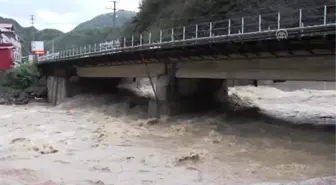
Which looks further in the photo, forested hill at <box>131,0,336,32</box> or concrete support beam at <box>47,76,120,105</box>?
concrete support beam at <box>47,76,120,105</box>

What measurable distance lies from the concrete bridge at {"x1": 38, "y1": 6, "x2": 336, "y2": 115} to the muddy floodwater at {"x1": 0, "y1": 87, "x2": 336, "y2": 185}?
3.04 m

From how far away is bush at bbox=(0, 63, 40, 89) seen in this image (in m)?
64.7

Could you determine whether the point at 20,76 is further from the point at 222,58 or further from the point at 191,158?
the point at 191,158

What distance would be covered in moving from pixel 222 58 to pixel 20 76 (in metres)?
42.3

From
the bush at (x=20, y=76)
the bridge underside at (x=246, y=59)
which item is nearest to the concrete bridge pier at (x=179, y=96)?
the bridge underside at (x=246, y=59)

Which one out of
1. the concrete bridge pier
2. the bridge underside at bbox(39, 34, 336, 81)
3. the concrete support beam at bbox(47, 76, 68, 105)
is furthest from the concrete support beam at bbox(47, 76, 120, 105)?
the concrete bridge pier

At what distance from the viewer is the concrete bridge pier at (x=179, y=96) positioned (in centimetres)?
3453

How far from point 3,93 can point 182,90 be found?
35.5m

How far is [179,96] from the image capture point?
3509 centimetres

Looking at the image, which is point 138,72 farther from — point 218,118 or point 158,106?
point 218,118

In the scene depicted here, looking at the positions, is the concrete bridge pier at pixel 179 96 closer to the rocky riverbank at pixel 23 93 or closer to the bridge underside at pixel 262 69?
the bridge underside at pixel 262 69

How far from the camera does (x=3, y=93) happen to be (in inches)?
2441

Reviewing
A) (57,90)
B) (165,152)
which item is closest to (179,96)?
(165,152)

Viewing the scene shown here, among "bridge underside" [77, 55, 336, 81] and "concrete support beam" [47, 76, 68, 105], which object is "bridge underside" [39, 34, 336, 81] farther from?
"concrete support beam" [47, 76, 68, 105]
